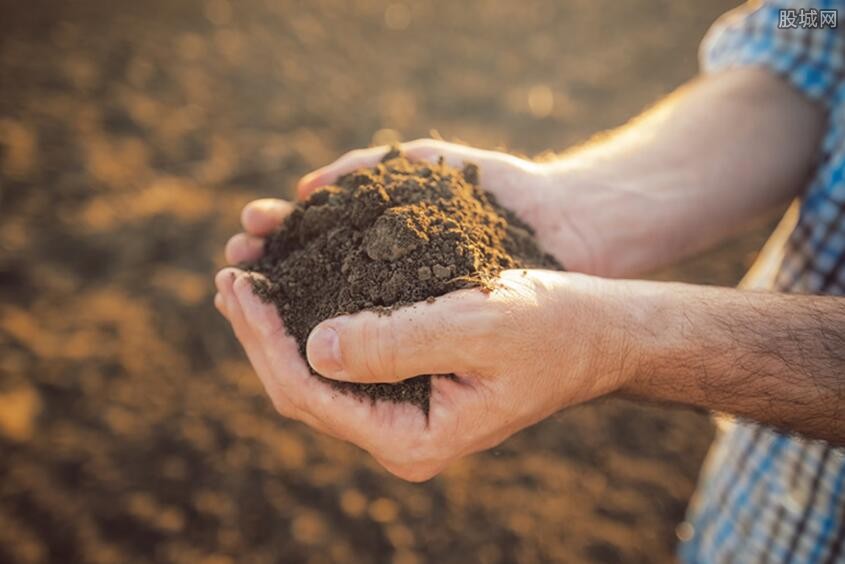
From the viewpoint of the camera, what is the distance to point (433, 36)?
618 cm

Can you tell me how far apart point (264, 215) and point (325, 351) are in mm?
691

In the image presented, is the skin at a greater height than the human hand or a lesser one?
lesser

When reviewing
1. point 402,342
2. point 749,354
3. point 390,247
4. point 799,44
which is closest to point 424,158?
point 390,247

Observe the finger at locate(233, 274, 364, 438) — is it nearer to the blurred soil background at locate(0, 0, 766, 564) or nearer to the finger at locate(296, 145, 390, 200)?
the finger at locate(296, 145, 390, 200)

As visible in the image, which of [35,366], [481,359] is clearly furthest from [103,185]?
[481,359]

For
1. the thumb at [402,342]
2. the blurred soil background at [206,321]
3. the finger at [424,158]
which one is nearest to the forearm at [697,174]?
the finger at [424,158]

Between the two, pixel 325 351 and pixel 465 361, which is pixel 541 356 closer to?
pixel 465 361

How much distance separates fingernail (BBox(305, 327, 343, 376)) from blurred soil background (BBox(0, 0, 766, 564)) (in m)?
1.62

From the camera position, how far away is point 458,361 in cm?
139

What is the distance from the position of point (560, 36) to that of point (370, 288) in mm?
5810

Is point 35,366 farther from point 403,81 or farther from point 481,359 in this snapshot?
point 403,81

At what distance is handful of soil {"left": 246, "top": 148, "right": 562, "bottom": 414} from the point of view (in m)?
1.53

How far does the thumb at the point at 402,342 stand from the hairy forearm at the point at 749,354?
45 cm

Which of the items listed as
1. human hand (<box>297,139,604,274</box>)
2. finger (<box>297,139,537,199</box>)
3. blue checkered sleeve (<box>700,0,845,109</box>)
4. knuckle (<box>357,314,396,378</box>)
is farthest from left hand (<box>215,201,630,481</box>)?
blue checkered sleeve (<box>700,0,845,109</box>)
